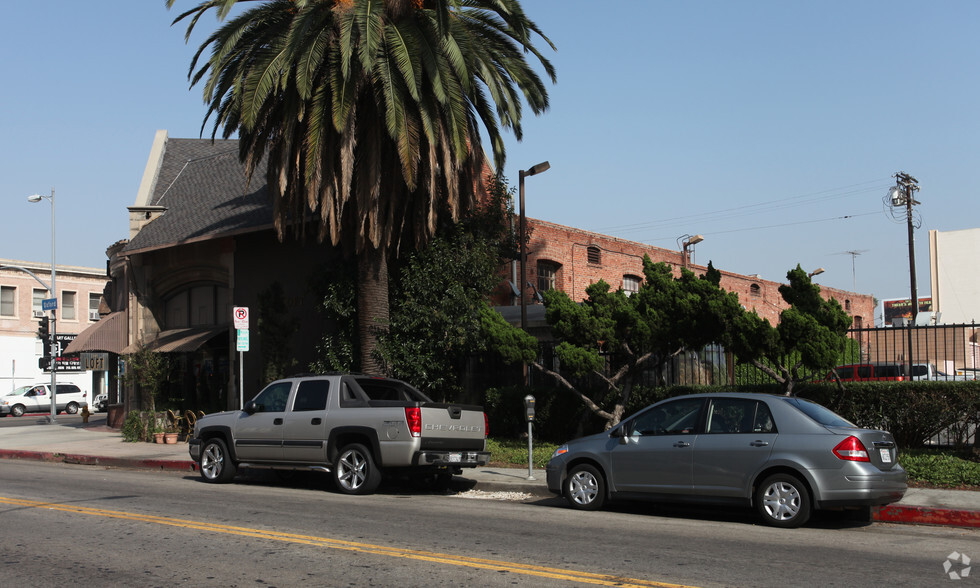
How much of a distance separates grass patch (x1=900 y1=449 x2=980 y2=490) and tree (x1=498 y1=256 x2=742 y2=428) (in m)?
3.50

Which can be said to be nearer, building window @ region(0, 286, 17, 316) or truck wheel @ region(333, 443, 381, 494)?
truck wheel @ region(333, 443, 381, 494)

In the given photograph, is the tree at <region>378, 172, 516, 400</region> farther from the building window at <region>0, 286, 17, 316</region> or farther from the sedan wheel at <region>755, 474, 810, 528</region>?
the building window at <region>0, 286, 17, 316</region>

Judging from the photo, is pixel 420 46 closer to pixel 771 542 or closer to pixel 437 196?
pixel 437 196

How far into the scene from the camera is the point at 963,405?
13.9 meters

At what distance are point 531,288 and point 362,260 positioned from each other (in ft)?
35.6

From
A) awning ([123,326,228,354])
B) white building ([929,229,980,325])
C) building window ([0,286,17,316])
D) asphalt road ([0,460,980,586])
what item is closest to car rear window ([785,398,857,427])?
asphalt road ([0,460,980,586])

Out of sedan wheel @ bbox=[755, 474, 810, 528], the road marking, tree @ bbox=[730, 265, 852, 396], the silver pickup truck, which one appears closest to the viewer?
the road marking

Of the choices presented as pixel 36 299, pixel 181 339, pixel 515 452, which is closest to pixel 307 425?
pixel 515 452

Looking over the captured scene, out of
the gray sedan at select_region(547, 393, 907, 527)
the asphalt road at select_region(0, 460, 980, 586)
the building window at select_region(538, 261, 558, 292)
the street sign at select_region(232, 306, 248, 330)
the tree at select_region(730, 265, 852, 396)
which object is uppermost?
the building window at select_region(538, 261, 558, 292)

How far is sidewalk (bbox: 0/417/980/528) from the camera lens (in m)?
10.3

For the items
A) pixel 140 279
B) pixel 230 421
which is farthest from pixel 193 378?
pixel 230 421

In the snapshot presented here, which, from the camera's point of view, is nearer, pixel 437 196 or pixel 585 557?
pixel 585 557

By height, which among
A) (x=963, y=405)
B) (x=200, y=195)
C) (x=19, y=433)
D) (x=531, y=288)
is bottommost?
(x=19, y=433)

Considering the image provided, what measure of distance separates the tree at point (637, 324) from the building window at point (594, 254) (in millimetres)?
16474
